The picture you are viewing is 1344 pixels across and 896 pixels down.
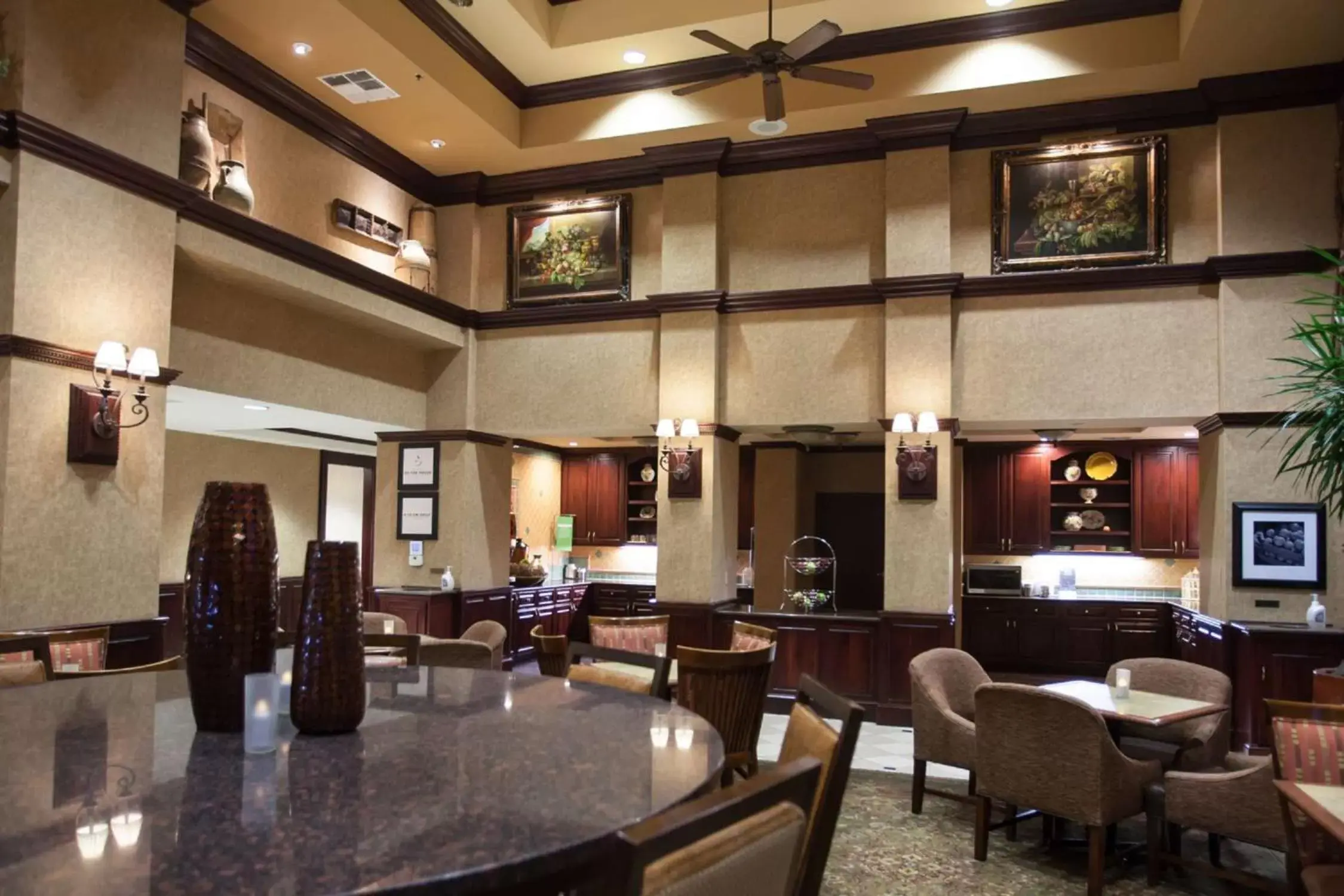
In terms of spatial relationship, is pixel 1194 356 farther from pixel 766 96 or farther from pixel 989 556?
pixel 989 556

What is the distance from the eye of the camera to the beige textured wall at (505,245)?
8289 mm

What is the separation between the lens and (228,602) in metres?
1.75

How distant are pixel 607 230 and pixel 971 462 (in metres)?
5.35

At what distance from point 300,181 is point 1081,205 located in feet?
20.2

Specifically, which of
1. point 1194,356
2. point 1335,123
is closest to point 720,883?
point 1194,356

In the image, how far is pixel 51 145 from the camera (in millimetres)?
4684

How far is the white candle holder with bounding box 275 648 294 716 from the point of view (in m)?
1.73

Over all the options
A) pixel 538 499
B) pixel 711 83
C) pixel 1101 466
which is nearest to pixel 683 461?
pixel 711 83

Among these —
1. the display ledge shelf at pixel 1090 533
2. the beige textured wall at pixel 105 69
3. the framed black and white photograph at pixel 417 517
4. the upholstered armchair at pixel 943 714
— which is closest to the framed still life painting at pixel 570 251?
the framed black and white photograph at pixel 417 517

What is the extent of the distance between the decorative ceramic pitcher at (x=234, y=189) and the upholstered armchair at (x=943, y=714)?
525 centimetres

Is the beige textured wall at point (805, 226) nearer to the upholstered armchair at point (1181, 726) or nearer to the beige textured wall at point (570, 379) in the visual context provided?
the beige textured wall at point (570, 379)

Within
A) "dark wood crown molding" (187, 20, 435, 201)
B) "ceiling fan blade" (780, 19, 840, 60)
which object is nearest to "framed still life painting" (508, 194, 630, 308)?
"dark wood crown molding" (187, 20, 435, 201)

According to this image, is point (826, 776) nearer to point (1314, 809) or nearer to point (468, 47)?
point (1314, 809)

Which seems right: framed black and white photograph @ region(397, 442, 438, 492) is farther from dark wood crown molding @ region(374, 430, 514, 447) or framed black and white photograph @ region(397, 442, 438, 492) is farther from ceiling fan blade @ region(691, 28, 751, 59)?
ceiling fan blade @ region(691, 28, 751, 59)
